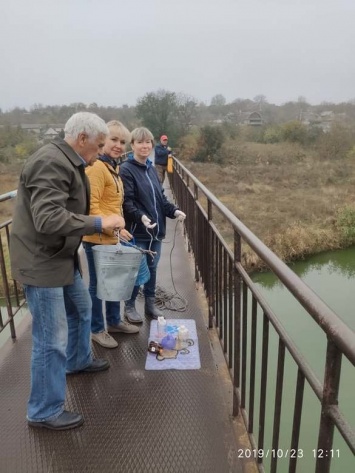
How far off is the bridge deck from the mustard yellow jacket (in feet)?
2.66

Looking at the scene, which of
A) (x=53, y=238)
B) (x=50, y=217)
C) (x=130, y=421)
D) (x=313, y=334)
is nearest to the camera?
(x=50, y=217)

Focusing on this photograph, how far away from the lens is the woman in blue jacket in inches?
106

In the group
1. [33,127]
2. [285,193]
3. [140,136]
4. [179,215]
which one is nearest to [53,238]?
[140,136]

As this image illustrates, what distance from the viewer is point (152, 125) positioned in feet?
111

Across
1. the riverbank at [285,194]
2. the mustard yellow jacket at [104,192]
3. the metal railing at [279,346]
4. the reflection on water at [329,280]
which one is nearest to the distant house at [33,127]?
the riverbank at [285,194]

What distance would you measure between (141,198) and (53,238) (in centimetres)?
111

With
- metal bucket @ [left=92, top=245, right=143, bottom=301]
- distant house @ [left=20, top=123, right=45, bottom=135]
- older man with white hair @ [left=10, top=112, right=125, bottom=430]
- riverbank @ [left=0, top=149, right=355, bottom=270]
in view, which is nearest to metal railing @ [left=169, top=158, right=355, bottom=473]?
metal bucket @ [left=92, top=245, right=143, bottom=301]

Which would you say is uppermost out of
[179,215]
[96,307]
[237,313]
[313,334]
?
[179,215]

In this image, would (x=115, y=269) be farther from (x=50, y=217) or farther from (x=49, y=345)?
(x=50, y=217)

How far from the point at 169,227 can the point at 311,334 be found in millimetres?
3505

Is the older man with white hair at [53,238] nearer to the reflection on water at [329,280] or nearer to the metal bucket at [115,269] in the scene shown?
the metal bucket at [115,269]

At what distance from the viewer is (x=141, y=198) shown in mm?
2768

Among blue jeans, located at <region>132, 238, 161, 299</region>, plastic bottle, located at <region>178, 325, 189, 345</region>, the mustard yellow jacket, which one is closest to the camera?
the mustard yellow jacket

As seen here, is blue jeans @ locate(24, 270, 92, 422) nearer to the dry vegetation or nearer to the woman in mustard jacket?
the woman in mustard jacket
